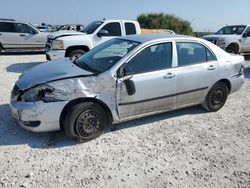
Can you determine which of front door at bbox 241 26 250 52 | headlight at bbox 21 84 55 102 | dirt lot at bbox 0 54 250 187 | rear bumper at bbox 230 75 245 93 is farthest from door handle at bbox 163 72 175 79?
front door at bbox 241 26 250 52

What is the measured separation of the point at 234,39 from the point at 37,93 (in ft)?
34.4

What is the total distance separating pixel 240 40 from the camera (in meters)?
12.1

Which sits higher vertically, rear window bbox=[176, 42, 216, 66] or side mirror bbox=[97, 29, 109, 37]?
side mirror bbox=[97, 29, 109, 37]

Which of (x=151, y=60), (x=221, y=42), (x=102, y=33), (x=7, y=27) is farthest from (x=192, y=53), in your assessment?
(x=7, y=27)

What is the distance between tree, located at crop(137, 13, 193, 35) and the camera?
81.5 ft

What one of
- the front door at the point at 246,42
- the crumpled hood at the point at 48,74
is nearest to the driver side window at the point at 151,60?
the crumpled hood at the point at 48,74

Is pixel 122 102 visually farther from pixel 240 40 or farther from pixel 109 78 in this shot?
pixel 240 40

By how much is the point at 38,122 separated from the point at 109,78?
48.0 inches

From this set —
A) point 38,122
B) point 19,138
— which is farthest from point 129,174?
point 19,138

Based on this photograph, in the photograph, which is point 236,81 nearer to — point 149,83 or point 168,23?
point 149,83

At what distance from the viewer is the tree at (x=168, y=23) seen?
24.8 m

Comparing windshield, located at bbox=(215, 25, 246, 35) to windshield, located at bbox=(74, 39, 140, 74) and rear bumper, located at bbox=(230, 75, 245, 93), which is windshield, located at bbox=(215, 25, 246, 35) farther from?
windshield, located at bbox=(74, 39, 140, 74)

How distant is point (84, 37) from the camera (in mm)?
9125

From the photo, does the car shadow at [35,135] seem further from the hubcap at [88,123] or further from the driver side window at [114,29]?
the driver side window at [114,29]
